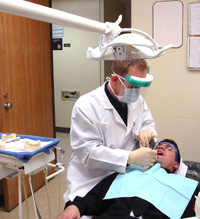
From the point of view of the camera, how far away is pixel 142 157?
137cm

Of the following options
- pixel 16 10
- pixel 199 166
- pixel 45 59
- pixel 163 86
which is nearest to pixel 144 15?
pixel 163 86

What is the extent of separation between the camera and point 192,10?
2395 mm

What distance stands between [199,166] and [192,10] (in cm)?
145

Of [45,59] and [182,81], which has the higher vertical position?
[45,59]

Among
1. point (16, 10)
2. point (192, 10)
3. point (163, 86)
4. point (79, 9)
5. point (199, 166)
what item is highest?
point (79, 9)

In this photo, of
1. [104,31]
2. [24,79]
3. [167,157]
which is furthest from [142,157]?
[24,79]

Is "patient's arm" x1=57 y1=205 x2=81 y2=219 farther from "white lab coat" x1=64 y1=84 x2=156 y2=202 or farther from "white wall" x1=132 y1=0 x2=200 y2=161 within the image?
"white wall" x1=132 y1=0 x2=200 y2=161

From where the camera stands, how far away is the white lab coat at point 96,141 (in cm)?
134

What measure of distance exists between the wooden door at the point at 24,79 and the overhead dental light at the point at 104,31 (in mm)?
1176

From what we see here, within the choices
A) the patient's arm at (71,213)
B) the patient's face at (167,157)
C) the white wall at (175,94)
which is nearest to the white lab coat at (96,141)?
the patient's arm at (71,213)

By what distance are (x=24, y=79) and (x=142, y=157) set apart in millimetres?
1477

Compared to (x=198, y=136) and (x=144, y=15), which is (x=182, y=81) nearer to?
(x=198, y=136)

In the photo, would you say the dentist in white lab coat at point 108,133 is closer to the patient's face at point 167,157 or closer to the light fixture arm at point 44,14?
the patient's face at point 167,157

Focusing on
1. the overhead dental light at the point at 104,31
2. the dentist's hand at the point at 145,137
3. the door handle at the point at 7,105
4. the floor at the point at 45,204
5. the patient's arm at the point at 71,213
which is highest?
the overhead dental light at the point at 104,31
